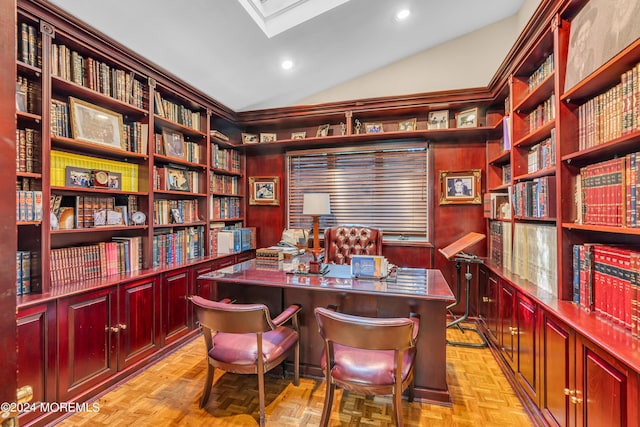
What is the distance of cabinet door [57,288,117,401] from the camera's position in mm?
1960

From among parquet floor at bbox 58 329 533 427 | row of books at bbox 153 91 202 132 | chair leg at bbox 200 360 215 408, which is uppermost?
row of books at bbox 153 91 202 132

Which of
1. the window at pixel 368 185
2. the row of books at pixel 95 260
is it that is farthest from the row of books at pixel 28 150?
the window at pixel 368 185

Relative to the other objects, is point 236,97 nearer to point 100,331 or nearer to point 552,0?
point 100,331

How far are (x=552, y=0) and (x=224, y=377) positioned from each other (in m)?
3.44

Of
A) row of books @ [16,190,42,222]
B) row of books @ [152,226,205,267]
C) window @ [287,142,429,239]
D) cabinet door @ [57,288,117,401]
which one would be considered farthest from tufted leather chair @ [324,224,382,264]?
row of books @ [16,190,42,222]

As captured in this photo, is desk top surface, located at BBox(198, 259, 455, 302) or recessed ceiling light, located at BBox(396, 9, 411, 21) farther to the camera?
recessed ceiling light, located at BBox(396, 9, 411, 21)

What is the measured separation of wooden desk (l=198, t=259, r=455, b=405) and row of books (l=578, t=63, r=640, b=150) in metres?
1.16

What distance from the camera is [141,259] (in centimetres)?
273

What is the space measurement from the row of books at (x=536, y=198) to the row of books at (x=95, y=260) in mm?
3239

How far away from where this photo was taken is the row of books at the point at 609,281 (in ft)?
4.28

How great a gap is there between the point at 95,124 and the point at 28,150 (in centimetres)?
51

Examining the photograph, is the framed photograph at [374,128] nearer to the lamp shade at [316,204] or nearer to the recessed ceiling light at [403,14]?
the lamp shade at [316,204]

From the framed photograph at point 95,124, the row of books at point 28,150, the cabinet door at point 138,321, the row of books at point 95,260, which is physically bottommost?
the cabinet door at point 138,321

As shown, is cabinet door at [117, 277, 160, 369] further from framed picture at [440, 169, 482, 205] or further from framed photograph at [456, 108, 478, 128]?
framed photograph at [456, 108, 478, 128]
